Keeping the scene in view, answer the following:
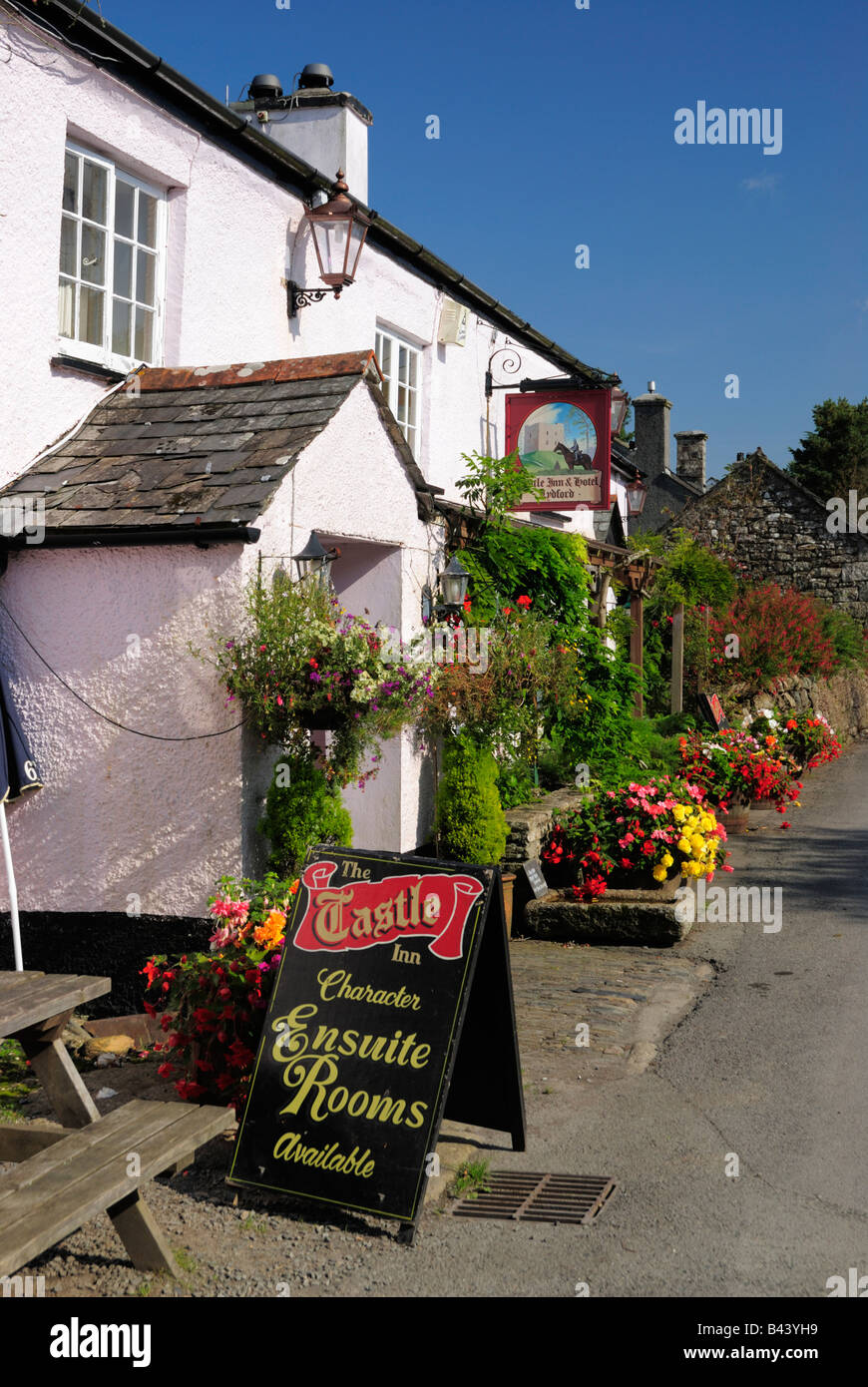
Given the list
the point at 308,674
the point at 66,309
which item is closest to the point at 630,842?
the point at 308,674

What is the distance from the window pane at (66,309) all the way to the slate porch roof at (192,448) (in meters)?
0.47

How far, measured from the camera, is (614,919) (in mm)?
7672

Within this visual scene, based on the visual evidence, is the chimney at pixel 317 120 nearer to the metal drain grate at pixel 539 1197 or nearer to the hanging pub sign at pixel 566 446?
the hanging pub sign at pixel 566 446

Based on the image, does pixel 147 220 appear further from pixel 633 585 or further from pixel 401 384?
pixel 633 585

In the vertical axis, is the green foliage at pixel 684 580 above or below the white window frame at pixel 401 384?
below

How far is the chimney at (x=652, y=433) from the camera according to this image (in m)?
31.6

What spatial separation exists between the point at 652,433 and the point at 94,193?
1044 inches

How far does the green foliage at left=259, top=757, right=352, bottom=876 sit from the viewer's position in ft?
19.6

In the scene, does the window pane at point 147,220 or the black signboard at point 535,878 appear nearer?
the window pane at point 147,220

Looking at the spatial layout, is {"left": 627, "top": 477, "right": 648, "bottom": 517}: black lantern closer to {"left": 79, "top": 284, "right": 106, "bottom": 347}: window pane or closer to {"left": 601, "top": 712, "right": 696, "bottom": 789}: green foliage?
{"left": 601, "top": 712, "right": 696, "bottom": 789}: green foliage

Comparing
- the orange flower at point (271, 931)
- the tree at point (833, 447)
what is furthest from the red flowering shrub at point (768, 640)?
the tree at point (833, 447)

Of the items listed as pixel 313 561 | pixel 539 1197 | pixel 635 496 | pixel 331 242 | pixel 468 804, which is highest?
pixel 635 496

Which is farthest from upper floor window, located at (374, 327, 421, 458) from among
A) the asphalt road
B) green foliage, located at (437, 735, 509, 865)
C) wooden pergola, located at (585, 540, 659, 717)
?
the asphalt road
